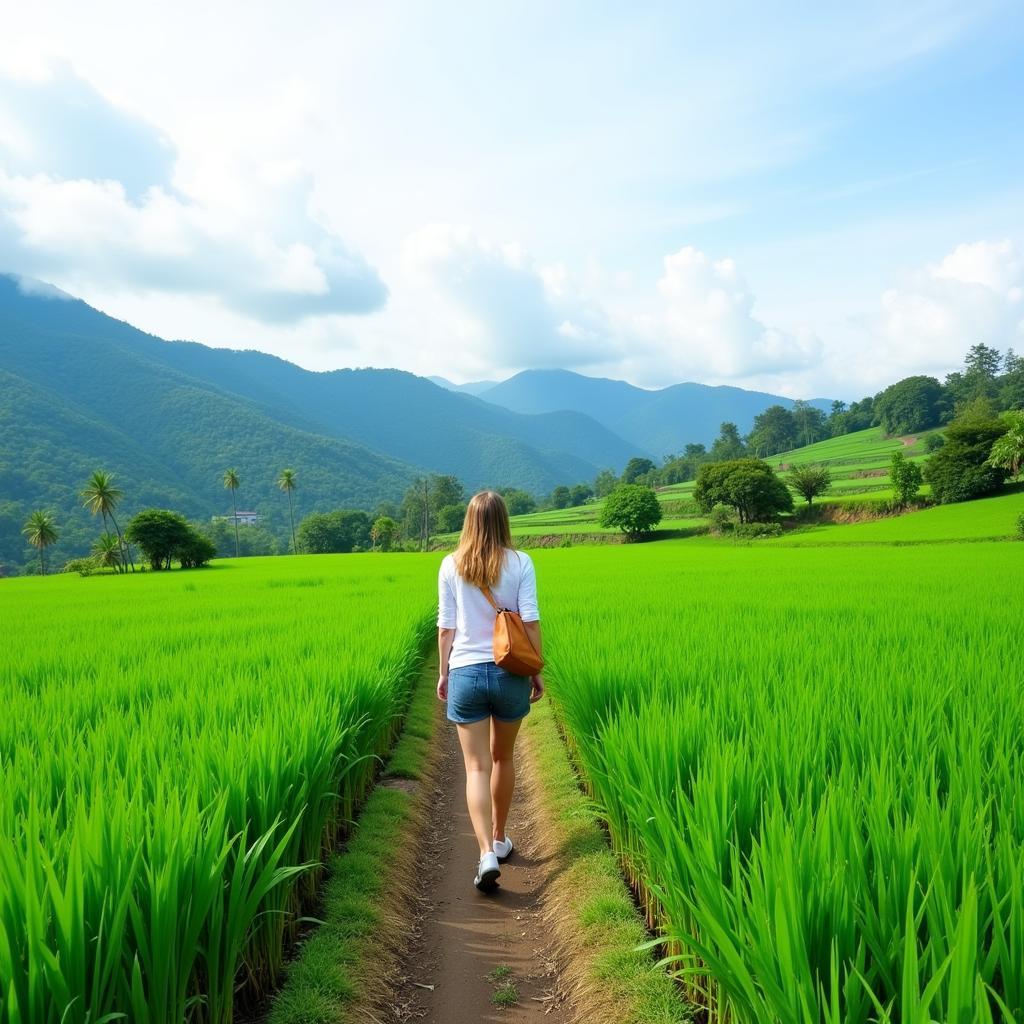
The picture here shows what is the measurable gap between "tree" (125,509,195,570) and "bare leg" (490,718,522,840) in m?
49.6

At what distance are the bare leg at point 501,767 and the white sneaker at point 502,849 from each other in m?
0.07

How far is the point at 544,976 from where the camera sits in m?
3.47

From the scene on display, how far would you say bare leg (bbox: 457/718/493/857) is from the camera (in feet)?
13.8

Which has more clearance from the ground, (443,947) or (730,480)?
(730,480)

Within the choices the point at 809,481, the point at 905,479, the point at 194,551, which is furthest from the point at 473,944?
the point at 809,481

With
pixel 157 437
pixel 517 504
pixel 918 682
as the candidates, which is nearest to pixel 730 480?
pixel 918 682

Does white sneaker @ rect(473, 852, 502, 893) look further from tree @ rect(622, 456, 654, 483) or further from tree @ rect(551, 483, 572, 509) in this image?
tree @ rect(551, 483, 572, 509)

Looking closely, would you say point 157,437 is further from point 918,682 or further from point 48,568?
point 918,682

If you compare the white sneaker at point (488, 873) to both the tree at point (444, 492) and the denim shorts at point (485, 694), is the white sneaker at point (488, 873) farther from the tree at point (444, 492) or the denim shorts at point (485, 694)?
the tree at point (444, 492)

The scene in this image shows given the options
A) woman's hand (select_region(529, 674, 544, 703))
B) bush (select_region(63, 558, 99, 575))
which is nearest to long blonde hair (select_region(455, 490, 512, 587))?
woman's hand (select_region(529, 674, 544, 703))

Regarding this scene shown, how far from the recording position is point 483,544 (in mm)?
4008

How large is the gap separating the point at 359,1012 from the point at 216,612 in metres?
11.2

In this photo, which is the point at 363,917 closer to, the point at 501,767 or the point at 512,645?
the point at 501,767

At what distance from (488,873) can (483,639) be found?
153 centimetres
